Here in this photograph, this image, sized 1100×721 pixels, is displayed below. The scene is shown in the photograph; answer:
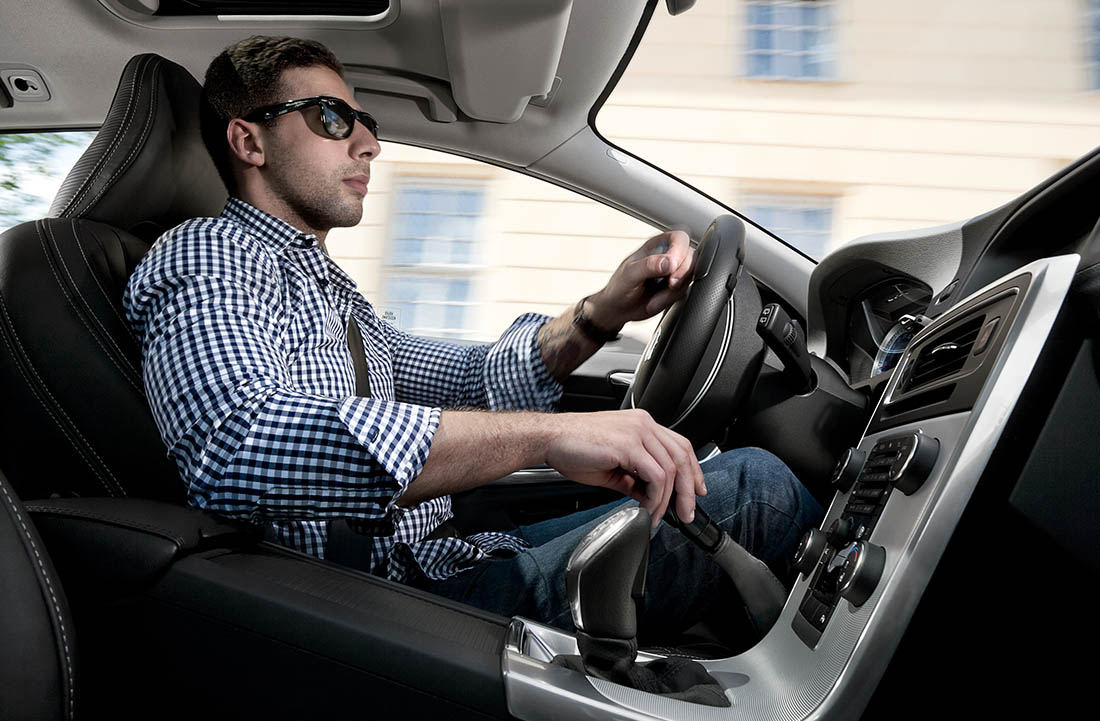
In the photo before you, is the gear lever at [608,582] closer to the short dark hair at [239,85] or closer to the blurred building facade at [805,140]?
the short dark hair at [239,85]

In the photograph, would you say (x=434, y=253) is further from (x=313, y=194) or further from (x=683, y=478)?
(x=683, y=478)

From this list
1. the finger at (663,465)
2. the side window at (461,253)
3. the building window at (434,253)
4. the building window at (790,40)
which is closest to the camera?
the finger at (663,465)

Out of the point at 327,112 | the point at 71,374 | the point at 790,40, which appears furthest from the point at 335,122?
the point at 790,40

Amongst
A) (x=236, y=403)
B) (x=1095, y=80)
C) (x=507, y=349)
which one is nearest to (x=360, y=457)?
(x=236, y=403)

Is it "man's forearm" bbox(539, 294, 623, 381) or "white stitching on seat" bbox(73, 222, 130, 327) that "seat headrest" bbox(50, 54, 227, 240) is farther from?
"man's forearm" bbox(539, 294, 623, 381)

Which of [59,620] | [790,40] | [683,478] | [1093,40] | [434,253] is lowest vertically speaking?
[434,253]

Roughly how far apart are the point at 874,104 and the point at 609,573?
3.78 metres

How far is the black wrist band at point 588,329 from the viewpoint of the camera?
1.52m

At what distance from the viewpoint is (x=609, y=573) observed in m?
0.77

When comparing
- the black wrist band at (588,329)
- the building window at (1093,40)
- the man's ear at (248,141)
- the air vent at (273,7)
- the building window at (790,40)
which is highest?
the building window at (1093,40)

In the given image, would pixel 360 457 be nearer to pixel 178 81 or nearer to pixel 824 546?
pixel 824 546

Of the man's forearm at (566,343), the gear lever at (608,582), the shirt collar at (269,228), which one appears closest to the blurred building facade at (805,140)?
the man's forearm at (566,343)

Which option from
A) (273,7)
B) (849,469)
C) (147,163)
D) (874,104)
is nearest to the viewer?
(849,469)

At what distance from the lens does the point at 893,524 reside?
826 millimetres
